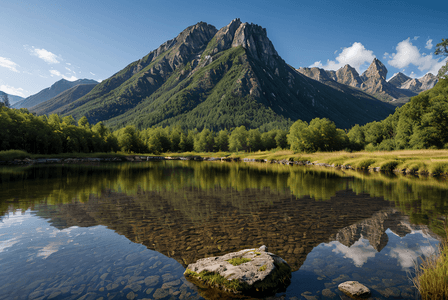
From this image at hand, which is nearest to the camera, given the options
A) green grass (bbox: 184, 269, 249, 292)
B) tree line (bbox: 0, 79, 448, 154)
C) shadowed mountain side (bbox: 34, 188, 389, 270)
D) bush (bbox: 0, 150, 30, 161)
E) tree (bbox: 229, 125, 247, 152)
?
green grass (bbox: 184, 269, 249, 292)


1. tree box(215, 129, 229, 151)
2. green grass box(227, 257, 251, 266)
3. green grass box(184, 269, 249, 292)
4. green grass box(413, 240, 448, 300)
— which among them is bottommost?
green grass box(184, 269, 249, 292)

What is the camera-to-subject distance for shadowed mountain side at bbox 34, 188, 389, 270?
10.6m

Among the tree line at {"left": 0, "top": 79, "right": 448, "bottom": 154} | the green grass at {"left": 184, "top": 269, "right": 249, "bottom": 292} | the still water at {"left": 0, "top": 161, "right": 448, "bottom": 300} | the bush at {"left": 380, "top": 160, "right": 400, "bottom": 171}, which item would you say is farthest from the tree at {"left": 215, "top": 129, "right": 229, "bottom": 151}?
the green grass at {"left": 184, "top": 269, "right": 249, "bottom": 292}

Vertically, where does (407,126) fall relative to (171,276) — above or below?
above

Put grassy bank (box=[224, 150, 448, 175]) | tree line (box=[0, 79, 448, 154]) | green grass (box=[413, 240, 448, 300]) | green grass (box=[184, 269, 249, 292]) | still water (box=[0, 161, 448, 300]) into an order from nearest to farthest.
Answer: green grass (box=[413, 240, 448, 300]) → green grass (box=[184, 269, 249, 292]) → still water (box=[0, 161, 448, 300]) → grassy bank (box=[224, 150, 448, 175]) → tree line (box=[0, 79, 448, 154])

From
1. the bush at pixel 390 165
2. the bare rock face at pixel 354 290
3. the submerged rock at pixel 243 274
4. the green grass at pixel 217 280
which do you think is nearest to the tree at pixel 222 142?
the bush at pixel 390 165

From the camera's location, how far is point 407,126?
244 feet

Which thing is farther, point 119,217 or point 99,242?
point 119,217

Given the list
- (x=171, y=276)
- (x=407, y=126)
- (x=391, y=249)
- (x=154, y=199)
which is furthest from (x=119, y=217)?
(x=407, y=126)

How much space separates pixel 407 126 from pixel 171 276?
9119cm

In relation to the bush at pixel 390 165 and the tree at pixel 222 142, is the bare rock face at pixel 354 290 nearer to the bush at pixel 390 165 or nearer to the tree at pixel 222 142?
the bush at pixel 390 165

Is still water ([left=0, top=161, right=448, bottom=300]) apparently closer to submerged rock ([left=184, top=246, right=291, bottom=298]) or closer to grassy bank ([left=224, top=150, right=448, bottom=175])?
submerged rock ([left=184, top=246, right=291, bottom=298])

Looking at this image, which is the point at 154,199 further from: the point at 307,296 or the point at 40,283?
the point at 307,296

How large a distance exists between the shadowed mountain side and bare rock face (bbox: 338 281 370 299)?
1842mm
